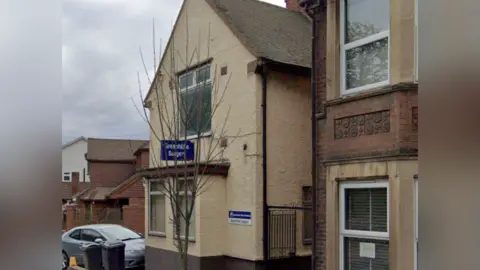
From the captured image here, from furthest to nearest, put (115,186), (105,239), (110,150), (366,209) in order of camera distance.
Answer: (110,150) → (115,186) → (105,239) → (366,209)

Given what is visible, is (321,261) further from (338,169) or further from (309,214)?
(309,214)

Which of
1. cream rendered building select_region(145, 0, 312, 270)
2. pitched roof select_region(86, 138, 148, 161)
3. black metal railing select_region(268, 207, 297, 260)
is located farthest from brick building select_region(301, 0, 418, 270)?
pitched roof select_region(86, 138, 148, 161)

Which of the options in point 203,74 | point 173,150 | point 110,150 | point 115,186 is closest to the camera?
point 173,150

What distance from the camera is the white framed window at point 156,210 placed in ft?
40.5

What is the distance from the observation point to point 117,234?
565 inches

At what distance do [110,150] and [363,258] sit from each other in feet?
98.9

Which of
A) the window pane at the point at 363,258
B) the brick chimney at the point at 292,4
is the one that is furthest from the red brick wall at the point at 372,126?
the brick chimney at the point at 292,4

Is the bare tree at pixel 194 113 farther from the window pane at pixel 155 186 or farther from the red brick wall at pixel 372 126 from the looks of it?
the red brick wall at pixel 372 126

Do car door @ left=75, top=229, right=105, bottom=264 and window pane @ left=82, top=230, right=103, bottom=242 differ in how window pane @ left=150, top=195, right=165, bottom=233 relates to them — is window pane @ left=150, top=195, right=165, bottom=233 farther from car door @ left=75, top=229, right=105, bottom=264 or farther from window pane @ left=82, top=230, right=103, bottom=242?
window pane @ left=82, top=230, right=103, bottom=242

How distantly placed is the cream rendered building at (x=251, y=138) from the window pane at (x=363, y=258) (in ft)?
10.8

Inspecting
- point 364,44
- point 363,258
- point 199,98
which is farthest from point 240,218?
point 364,44

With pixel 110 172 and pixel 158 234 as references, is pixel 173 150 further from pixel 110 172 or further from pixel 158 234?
pixel 110 172

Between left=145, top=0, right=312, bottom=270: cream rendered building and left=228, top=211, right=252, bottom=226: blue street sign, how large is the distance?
0.06 m

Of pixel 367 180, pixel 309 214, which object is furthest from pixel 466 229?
pixel 309 214
